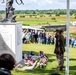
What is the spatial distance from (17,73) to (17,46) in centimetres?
256

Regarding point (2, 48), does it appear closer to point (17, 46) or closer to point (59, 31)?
point (17, 46)

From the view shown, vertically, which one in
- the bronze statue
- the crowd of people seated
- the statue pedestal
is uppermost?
the bronze statue

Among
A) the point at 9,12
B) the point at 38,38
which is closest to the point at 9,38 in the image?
the point at 9,12

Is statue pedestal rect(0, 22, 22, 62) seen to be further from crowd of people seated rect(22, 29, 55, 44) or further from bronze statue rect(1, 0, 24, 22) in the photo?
crowd of people seated rect(22, 29, 55, 44)

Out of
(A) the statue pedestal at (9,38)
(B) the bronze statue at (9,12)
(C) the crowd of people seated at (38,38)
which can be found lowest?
(C) the crowd of people seated at (38,38)

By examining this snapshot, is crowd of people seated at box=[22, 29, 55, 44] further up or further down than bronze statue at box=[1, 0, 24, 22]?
further down

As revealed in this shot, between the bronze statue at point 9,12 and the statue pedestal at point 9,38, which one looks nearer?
the statue pedestal at point 9,38

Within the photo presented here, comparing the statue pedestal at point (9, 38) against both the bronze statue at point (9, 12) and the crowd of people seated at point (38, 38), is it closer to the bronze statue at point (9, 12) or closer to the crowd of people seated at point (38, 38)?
the bronze statue at point (9, 12)

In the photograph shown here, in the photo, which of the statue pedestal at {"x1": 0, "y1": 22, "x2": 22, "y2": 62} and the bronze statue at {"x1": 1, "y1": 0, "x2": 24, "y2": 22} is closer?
the statue pedestal at {"x1": 0, "y1": 22, "x2": 22, "y2": 62}

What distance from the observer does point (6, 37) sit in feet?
50.6

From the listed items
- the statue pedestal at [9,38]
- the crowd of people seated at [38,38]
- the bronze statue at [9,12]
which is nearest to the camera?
the statue pedestal at [9,38]

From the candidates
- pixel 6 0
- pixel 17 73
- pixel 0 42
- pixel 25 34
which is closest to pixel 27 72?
pixel 17 73

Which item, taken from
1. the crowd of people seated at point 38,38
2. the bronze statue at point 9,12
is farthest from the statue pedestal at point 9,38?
the crowd of people seated at point 38,38

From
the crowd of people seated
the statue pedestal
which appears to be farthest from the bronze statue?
the crowd of people seated
